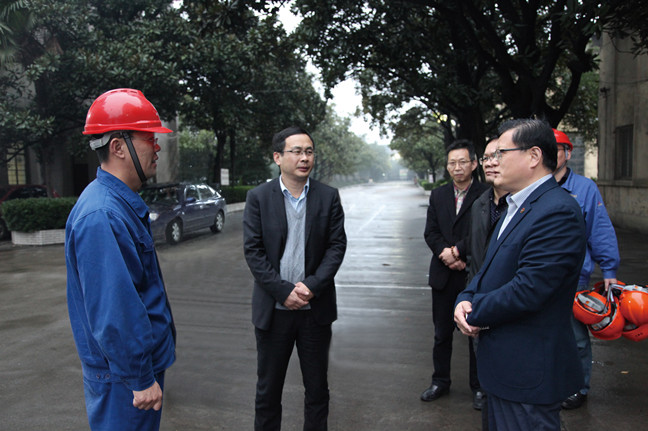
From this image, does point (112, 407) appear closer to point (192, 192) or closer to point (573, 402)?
point (573, 402)

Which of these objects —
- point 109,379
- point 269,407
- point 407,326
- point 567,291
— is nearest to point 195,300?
point 407,326

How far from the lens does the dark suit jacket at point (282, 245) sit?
2920 mm

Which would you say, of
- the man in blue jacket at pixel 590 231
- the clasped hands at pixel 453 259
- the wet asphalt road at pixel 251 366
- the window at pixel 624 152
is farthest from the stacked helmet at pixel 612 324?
the window at pixel 624 152

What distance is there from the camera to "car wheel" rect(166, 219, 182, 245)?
12.5m

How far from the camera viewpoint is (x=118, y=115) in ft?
6.53

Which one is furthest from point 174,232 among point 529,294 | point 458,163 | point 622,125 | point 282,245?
point 622,125

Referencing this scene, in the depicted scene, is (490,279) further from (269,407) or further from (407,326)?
(407,326)

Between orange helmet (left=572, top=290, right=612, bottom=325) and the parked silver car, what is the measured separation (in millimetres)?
10189

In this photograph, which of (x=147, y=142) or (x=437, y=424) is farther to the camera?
(x=437, y=424)

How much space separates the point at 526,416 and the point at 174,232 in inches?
460

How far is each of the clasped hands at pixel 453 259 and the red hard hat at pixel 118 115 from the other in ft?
7.62

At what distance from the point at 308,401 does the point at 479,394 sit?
1348 millimetres

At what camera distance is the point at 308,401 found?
2.97 metres

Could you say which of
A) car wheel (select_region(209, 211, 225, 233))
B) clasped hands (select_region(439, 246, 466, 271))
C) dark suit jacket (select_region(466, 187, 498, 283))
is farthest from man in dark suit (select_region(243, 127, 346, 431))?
car wheel (select_region(209, 211, 225, 233))
